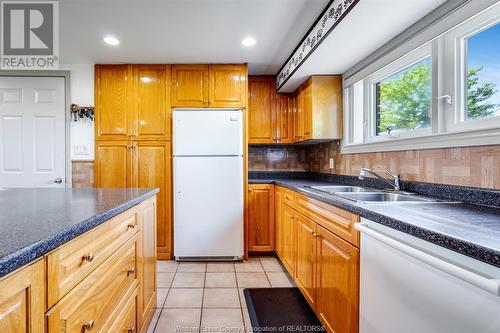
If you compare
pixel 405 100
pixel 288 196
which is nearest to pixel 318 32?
pixel 405 100

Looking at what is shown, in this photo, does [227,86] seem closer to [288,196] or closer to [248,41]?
[248,41]

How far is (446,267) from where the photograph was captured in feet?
2.53

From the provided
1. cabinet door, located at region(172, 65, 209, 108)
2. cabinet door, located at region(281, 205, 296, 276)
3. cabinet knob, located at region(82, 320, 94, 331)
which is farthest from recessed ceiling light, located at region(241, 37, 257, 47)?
cabinet knob, located at region(82, 320, 94, 331)

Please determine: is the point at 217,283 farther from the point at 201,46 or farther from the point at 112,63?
the point at 112,63

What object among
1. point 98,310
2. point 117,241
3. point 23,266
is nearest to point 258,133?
point 117,241

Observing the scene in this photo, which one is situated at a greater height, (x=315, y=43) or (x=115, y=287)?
(x=315, y=43)

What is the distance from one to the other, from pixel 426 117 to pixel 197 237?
94.6 inches

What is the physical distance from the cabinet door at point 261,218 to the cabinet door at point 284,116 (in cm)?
74

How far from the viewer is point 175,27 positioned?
2.40 m

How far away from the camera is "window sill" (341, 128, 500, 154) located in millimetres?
1349

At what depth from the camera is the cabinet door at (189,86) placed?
Answer: 3193 millimetres

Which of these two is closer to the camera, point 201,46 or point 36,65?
point 201,46

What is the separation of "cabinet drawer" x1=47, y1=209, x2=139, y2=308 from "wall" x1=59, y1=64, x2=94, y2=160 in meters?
2.32

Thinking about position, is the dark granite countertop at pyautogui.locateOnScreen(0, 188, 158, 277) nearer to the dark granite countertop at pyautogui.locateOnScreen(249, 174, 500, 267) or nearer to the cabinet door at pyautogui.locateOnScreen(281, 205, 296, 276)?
the dark granite countertop at pyautogui.locateOnScreen(249, 174, 500, 267)
